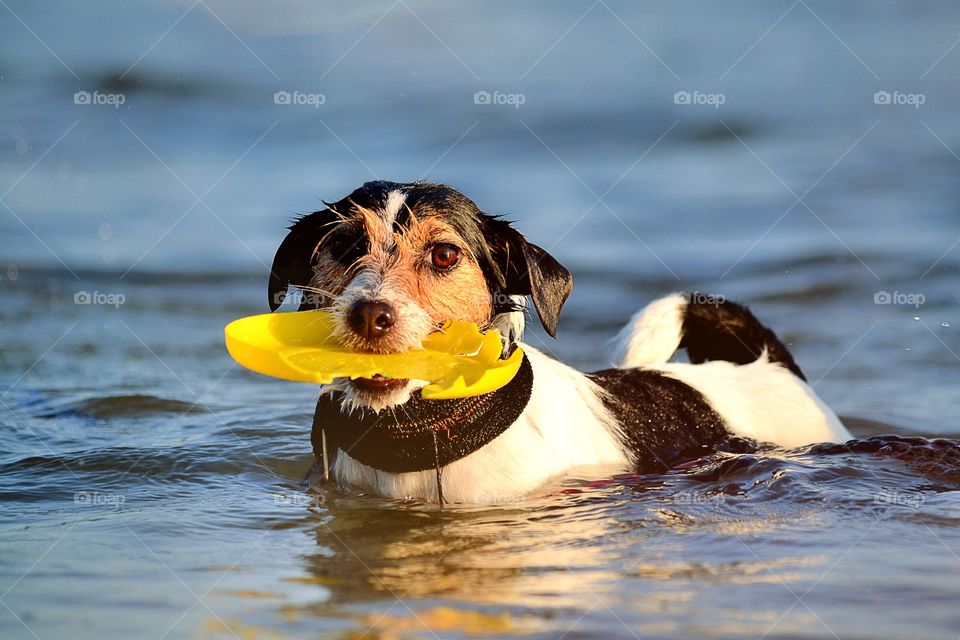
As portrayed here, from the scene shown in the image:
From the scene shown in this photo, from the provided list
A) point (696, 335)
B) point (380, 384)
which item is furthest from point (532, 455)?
point (696, 335)

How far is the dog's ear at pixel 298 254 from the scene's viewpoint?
4.68 m

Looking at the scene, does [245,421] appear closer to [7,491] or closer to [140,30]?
[7,491]

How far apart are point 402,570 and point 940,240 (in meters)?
7.73

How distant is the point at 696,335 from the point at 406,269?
236 centimetres

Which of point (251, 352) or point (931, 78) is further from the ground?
point (931, 78)

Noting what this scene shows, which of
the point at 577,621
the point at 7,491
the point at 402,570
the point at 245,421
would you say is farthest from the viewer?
the point at 245,421

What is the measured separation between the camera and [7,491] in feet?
16.2

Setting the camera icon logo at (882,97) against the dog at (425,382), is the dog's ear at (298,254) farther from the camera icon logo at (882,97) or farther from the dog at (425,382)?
the camera icon logo at (882,97)

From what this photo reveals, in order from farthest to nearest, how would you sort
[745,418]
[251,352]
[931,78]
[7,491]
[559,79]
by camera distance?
[559,79]
[931,78]
[745,418]
[7,491]
[251,352]

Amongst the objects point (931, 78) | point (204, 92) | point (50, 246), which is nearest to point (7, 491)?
point (50, 246)

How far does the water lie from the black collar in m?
0.22

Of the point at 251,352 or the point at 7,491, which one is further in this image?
the point at 7,491

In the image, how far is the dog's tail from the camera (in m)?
5.93

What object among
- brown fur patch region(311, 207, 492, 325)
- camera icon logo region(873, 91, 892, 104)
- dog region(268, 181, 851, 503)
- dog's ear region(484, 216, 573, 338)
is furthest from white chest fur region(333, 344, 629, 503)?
camera icon logo region(873, 91, 892, 104)
